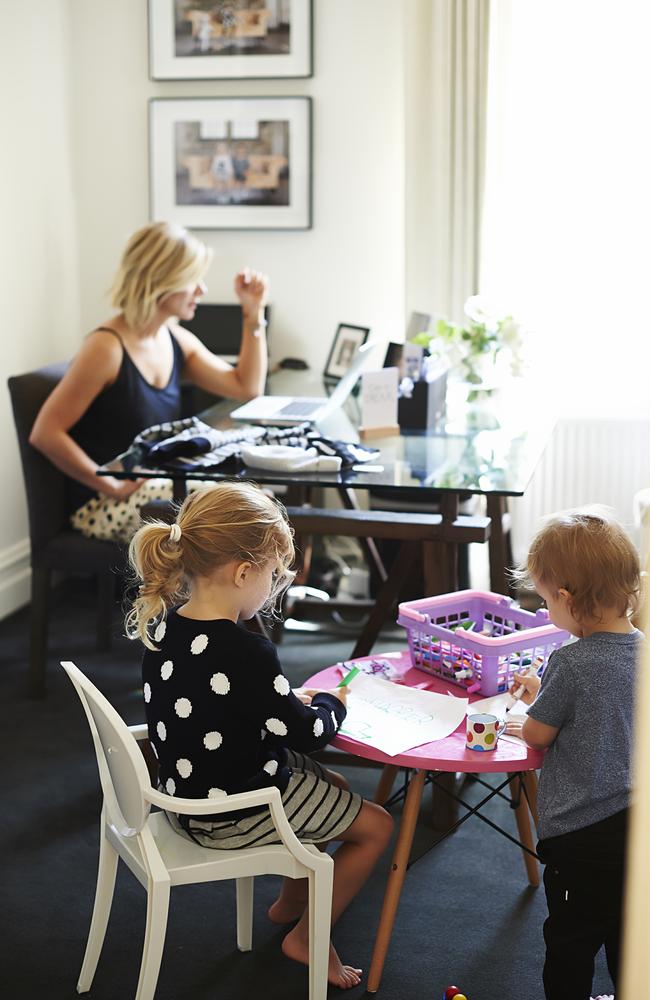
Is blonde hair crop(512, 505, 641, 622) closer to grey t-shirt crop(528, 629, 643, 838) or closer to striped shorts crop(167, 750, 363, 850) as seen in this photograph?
grey t-shirt crop(528, 629, 643, 838)

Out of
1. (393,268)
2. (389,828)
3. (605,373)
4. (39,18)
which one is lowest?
(389,828)

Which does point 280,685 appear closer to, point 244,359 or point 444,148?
point 244,359

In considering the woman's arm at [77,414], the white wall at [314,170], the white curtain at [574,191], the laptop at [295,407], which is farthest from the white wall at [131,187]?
the laptop at [295,407]

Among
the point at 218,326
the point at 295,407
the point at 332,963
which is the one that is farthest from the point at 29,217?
the point at 332,963

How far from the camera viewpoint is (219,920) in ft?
6.98

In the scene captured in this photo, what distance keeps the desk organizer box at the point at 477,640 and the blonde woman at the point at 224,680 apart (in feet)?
1.08

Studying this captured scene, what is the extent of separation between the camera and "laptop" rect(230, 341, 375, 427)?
9.50 feet

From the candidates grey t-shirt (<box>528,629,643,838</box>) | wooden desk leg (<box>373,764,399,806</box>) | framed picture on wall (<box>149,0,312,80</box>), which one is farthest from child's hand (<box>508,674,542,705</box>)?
framed picture on wall (<box>149,0,312,80</box>)

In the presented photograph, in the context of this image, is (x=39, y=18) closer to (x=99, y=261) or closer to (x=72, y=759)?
(x=99, y=261)

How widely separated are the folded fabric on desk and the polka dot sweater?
0.79 meters

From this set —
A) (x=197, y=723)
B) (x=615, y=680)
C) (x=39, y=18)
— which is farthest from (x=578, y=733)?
(x=39, y=18)

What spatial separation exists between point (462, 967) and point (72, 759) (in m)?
1.20

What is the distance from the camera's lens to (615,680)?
1609 mm

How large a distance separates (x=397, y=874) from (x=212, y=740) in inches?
16.9
